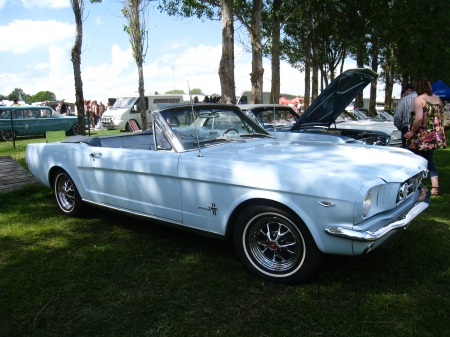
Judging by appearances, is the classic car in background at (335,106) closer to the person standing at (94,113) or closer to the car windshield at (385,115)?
the car windshield at (385,115)

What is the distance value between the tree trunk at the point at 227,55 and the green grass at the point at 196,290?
7.08 metres

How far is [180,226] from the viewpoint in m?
3.70

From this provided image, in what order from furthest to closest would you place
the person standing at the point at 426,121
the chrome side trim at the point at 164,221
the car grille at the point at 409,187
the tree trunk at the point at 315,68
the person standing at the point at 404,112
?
the tree trunk at the point at 315,68, the person standing at the point at 404,112, the person standing at the point at 426,121, the chrome side trim at the point at 164,221, the car grille at the point at 409,187

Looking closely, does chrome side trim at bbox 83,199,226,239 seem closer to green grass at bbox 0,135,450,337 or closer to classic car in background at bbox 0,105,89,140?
green grass at bbox 0,135,450,337

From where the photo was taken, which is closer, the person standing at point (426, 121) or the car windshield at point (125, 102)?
the person standing at point (426, 121)

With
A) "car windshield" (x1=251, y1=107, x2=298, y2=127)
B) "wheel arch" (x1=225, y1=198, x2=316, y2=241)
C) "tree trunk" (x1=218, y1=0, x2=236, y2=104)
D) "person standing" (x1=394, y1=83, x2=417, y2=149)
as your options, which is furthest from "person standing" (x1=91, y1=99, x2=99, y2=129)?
"wheel arch" (x1=225, y1=198, x2=316, y2=241)

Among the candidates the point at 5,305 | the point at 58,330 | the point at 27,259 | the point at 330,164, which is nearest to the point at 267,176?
the point at 330,164

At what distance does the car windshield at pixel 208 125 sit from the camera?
3.90m

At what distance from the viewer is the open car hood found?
6.80 meters

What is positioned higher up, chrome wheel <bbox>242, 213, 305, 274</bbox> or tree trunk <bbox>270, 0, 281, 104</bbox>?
tree trunk <bbox>270, 0, 281, 104</bbox>

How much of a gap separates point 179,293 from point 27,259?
168cm

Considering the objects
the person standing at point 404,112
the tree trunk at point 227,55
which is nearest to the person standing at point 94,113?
the tree trunk at point 227,55

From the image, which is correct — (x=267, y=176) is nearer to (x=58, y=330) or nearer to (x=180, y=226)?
(x=180, y=226)

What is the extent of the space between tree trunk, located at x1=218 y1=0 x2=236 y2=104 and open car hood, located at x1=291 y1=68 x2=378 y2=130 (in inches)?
160
